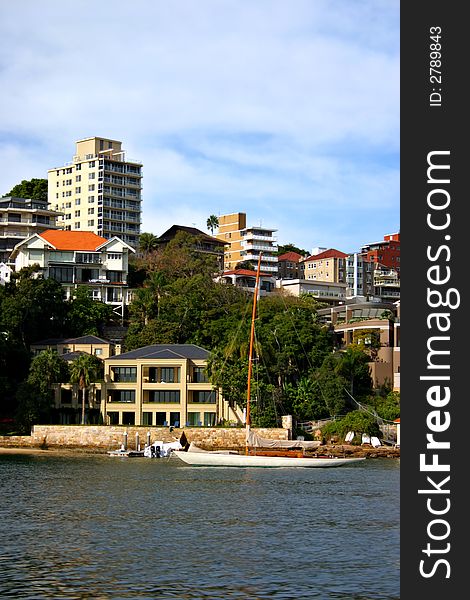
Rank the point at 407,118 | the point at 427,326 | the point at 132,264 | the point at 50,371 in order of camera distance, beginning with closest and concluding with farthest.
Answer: the point at 427,326, the point at 407,118, the point at 50,371, the point at 132,264

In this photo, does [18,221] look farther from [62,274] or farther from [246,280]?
[246,280]

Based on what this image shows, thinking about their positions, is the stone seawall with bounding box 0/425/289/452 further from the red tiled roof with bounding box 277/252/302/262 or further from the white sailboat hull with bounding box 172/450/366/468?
the red tiled roof with bounding box 277/252/302/262

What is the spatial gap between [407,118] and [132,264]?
113396mm

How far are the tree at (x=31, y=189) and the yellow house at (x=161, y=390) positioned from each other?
8063 centimetres

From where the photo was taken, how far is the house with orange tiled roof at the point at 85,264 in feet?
405

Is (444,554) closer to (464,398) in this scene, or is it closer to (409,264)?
Answer: (464,398)

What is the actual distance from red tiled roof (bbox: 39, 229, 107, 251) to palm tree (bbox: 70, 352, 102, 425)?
107 feet

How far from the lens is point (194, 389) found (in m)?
94.9

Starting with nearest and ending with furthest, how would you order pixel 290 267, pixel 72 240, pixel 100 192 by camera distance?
pixel 72 240 → pixel 100 192 → pixel 290 267

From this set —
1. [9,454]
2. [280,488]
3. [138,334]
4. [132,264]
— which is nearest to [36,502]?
[280,488]

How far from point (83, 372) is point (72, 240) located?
37871 millimetres

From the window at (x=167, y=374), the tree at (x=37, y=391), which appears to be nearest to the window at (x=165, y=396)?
the window at (x=167, y=374)

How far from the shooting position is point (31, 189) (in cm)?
17362

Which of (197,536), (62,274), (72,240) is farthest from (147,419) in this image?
(197,536)
